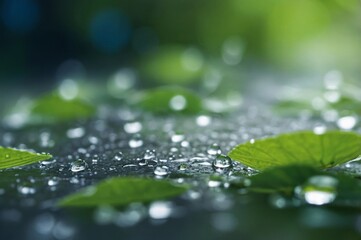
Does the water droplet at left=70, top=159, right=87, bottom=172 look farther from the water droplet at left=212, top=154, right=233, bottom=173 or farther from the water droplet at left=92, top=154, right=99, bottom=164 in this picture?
the water droplet at left=212, top=154, right=233, bottom=173

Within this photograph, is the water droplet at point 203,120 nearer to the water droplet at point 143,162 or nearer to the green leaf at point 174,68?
the water droplet at point 143,162

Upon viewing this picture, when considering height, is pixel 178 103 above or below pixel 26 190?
above

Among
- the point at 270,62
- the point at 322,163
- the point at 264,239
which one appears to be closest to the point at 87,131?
the point at 322,163

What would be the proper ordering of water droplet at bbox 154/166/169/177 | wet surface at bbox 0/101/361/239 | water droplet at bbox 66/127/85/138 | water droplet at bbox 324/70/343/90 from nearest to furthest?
wet surface at bbox 0/101/361/239 < water droplet at bbox 154/166/169/177 < water droplet at bbox 66/127/85/138 < water droplet at bbox 324/70/343/90

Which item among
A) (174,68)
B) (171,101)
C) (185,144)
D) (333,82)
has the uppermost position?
(174,68)

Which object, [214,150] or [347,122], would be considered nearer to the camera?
[214,150]

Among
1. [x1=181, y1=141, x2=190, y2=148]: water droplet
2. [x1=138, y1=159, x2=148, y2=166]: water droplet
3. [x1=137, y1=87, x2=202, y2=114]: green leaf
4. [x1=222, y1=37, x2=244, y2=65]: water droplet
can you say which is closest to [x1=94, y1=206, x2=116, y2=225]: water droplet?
[x1=138, y1=159, x2=148, y2=166]: water droplet

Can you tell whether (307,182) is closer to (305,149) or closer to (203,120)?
(305,149)

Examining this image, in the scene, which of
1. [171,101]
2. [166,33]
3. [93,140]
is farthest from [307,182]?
[166,33]
